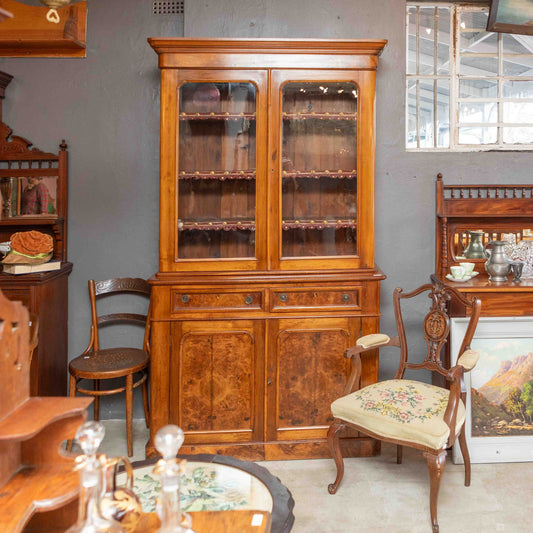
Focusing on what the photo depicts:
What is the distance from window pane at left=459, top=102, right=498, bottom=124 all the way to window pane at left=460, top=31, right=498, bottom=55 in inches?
13.5

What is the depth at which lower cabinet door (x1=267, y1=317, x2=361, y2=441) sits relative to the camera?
3.12 metres

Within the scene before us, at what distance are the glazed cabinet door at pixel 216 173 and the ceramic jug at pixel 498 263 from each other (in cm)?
136

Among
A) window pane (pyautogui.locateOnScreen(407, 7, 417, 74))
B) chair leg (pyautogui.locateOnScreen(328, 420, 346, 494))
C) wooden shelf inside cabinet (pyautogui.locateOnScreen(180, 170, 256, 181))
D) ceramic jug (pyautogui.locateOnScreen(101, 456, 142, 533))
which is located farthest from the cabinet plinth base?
window pane (pyautogui.locateOnScreen(407, 7, 417, 74))

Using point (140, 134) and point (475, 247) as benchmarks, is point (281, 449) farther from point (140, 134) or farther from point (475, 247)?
point (140, 134)

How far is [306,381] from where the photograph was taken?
10.3 ft

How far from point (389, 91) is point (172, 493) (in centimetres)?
307

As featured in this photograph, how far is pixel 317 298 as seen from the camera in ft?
10.2

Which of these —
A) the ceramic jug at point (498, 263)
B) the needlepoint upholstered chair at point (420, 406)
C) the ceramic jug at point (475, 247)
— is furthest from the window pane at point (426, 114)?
the needlepoint upholstered chair at point (420, 406)

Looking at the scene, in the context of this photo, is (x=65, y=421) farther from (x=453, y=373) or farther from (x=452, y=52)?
(x=452, y=52)

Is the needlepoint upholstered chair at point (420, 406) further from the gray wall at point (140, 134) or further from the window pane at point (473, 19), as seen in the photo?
the window pane at point (473, 19)

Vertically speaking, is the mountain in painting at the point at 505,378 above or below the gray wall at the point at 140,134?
below

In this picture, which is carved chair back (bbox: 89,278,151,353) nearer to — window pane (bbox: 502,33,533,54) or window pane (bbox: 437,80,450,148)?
window pane (bbox: 437,80,450,148)

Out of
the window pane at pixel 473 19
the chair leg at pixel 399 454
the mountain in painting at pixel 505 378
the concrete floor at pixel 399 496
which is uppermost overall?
the window pane at pixel 473 19

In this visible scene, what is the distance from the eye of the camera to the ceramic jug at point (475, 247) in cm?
349
